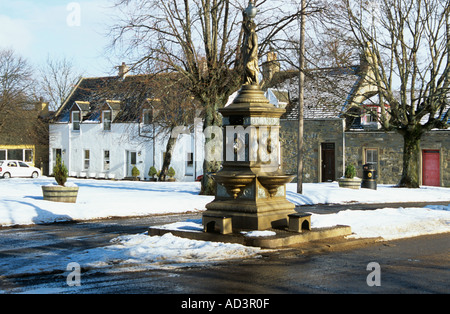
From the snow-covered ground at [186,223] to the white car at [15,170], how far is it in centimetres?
2527

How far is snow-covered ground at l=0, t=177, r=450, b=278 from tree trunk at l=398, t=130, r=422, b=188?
2.61 metres

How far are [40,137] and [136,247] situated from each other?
47899 mm

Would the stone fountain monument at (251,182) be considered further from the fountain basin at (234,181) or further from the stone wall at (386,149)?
the stone wall at (386,149)

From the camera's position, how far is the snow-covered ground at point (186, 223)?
31.6 ft

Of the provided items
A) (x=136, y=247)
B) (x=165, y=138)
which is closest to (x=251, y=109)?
(x=136, y=247)

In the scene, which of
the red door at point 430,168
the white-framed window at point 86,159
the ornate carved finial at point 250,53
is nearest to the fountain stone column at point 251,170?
the ornate carved finial at point 250,53

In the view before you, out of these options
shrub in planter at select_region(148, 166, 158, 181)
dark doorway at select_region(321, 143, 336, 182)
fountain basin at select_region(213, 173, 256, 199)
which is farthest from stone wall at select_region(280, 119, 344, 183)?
fountain basin at select_region(213, 173, 256, 199)

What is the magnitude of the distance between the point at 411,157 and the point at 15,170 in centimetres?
3206

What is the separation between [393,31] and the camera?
2891 centimetres

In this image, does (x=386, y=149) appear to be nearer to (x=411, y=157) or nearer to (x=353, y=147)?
(x=353, y=147)
